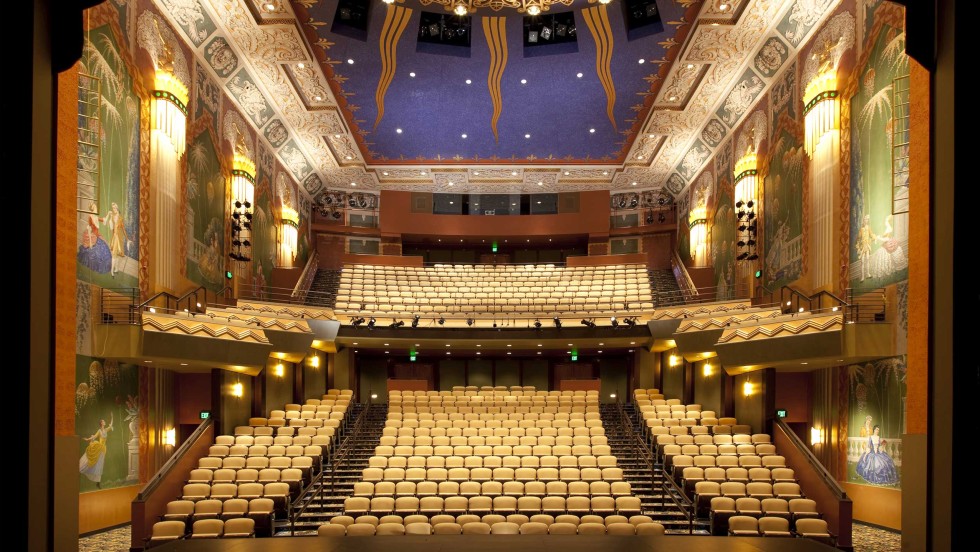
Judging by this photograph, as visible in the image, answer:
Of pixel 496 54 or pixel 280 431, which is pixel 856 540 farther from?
pixel 496 54

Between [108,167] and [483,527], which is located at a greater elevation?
[108,167]

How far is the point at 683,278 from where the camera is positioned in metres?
21.2

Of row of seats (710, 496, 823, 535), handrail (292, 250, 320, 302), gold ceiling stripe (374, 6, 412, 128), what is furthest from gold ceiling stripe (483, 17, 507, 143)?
row of seats (710, 496, 823, 535)

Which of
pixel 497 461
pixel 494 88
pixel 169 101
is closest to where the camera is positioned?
pixel 497 461

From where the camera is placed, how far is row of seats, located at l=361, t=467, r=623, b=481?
450 inches

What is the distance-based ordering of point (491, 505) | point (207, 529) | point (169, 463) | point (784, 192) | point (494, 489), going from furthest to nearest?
point (784, 192)
point (169, 463)
point (494, 489)
point (491, 505)
point (207, 529)

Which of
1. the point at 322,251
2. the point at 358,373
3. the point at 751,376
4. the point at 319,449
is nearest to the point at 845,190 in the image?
the point at 751,376

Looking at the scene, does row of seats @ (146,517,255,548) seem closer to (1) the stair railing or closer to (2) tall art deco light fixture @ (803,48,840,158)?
(1) the stair railing

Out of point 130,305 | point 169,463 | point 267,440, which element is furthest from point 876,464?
point 130,305

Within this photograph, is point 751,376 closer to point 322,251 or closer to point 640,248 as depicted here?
point 640,248

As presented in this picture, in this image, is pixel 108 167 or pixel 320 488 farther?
pixel 320 488

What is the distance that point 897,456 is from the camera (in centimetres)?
1079

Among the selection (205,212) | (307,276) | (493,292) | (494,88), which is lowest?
(493,292)

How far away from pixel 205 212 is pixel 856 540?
12743mm
